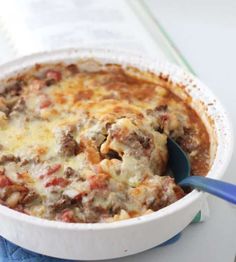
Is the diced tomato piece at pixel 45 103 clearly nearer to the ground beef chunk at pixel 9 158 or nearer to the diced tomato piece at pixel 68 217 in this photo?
the ground beef chunk at pixel 9 158

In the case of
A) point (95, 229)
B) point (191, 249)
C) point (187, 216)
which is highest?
point (95, 229)

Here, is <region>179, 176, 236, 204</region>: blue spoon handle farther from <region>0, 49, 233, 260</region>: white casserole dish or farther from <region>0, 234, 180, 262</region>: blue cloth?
<region>0, 234, 180, 262</region>: blue cloth

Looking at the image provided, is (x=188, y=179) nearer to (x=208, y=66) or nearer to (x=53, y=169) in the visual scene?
(x=53, y=169)

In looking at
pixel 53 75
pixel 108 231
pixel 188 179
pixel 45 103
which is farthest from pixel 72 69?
pixel 108 231

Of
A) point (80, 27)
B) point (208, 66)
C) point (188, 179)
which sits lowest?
point (208, 66)

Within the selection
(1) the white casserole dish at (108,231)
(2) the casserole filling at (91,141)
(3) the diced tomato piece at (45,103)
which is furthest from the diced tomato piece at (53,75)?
(1) the white casserole dish at (108,231)

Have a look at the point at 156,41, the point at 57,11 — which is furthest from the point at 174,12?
the point at 57,11

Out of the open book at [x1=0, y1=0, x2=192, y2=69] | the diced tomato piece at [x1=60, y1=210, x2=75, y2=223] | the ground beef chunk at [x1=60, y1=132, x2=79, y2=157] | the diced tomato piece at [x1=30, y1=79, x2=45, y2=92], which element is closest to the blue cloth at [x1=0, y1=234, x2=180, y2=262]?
the diced tomato piece at [x1=60, y1=210, x2=75, y2=223]

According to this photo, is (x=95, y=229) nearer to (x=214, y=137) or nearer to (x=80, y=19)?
(x=214, y=137)
